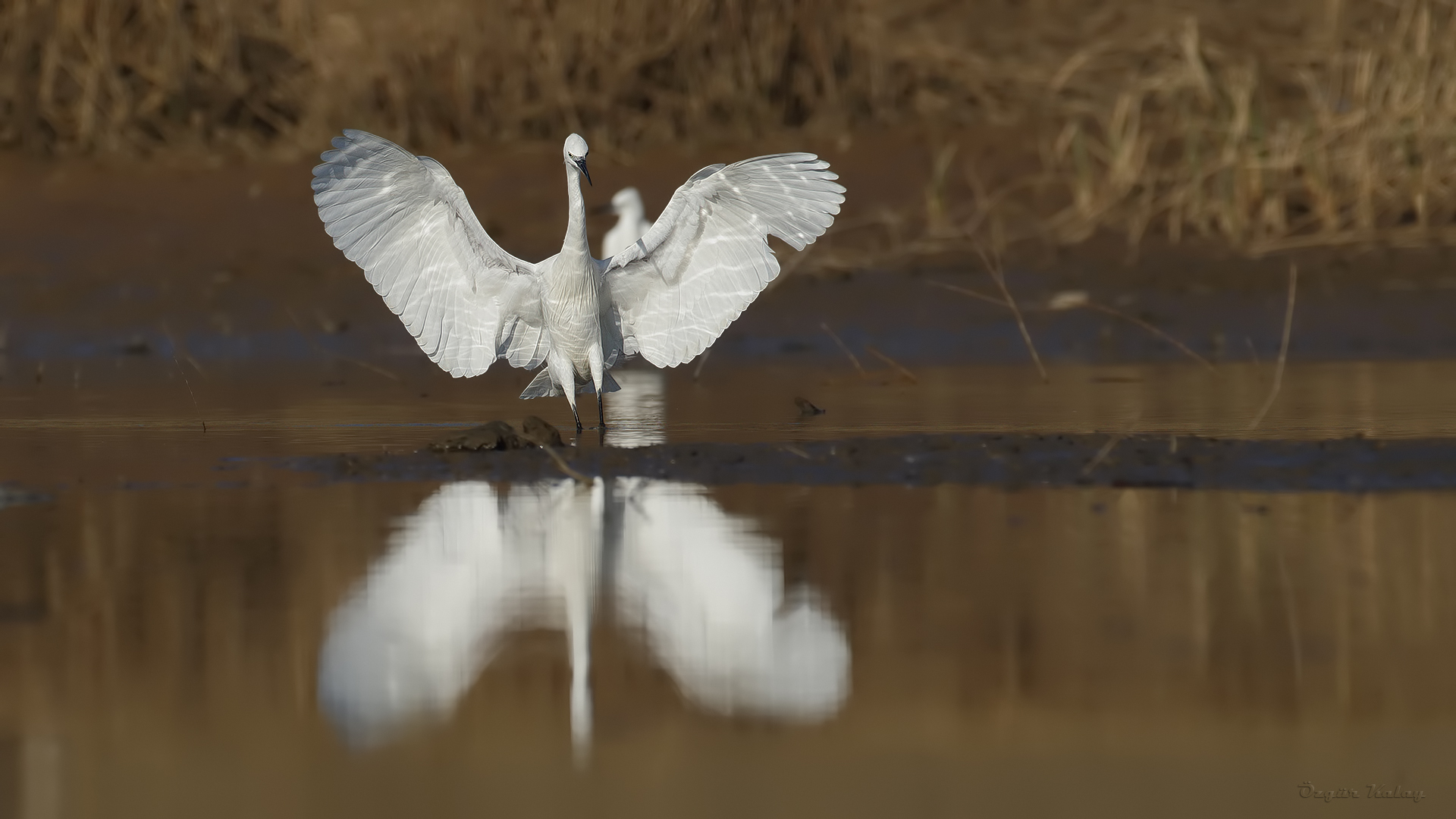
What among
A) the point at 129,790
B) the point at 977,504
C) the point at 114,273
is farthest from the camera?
the point at 114,273

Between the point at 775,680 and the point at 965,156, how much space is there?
9.53 meters

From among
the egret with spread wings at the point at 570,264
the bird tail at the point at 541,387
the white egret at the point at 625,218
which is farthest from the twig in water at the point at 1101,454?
the white egret at the point at 625,218

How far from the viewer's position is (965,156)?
13312mm

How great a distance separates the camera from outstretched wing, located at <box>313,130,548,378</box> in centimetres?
784

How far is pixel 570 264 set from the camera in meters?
8.07

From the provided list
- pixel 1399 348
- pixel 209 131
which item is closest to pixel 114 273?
pixel 209 131

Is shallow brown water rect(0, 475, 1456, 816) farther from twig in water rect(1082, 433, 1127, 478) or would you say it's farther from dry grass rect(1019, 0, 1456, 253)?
dry grass rect(1019, 0, 1456, 253)

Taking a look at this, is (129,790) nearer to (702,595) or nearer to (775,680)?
(775,680)

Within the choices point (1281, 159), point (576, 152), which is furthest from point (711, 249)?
point (1281, 159)

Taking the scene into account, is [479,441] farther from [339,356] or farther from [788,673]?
[339,356]

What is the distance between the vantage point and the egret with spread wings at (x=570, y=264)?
7.86 meters

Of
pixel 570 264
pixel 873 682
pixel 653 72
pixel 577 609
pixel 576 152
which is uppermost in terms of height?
pixel 653 72
